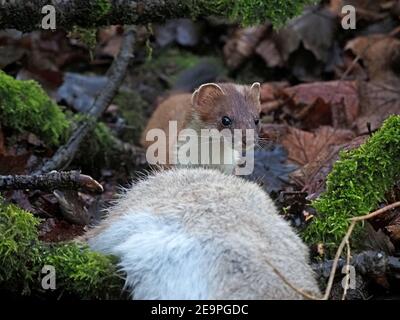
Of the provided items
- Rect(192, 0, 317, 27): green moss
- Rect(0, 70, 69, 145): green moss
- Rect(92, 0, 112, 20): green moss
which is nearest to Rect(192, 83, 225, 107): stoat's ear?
Rect(192, 0, 317, 27): green moss

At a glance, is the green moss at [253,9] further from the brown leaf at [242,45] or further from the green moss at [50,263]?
the brown leaf at [242,45]

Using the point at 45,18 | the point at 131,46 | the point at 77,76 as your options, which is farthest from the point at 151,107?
the point at 45,18

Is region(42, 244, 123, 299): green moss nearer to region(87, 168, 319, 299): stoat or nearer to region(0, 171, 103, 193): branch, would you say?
region(87, 168, 319, 299): stoat

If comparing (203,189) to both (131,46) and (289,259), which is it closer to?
(289,259)

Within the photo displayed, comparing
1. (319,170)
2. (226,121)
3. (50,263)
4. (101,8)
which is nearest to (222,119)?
(226,121)

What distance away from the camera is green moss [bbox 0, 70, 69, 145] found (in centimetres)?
528

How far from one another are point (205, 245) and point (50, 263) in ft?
2.43

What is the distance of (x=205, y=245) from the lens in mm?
2760

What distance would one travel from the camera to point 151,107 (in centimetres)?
800

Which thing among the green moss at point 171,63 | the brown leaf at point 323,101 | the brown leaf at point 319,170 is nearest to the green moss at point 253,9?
the brown leaf at point 319,170

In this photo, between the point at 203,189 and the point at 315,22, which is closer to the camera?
the point at 203,189

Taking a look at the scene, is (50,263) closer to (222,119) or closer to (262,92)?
(222,119)
